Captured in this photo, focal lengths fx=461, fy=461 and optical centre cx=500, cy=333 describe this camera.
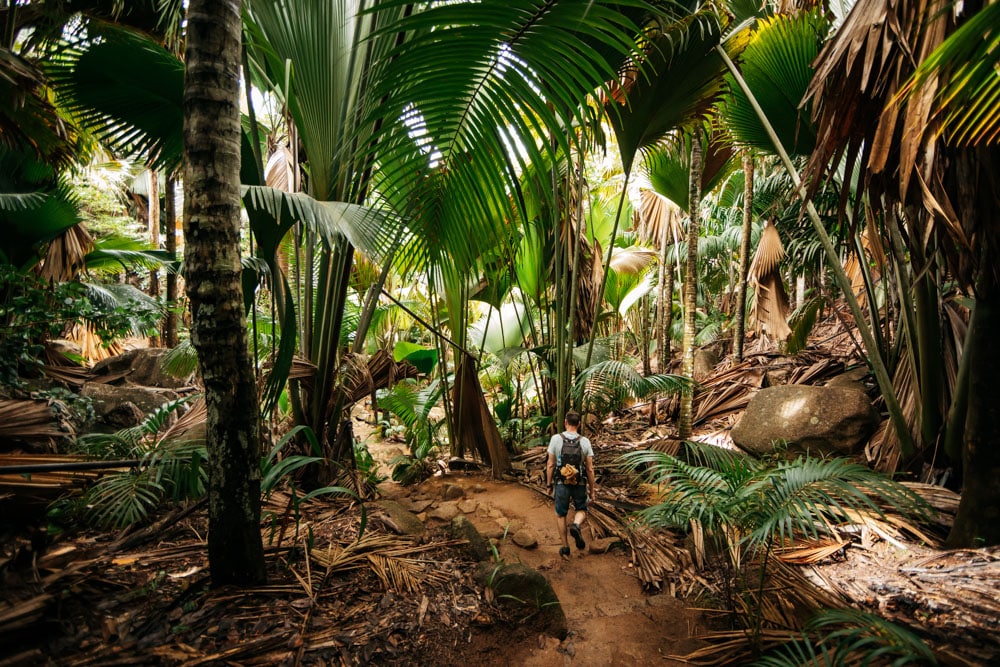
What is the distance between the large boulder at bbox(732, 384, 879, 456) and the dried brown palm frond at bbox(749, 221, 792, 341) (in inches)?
61.0

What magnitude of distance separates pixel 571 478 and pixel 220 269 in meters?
2.45

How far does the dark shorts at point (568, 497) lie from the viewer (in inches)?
127

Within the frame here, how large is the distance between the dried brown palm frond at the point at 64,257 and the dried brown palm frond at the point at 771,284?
344 inches

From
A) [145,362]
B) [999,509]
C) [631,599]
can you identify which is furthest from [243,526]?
[145,362]

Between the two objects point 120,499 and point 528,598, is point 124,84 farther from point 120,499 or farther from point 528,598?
point 528,598

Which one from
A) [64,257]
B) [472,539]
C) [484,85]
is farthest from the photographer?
[64,257]

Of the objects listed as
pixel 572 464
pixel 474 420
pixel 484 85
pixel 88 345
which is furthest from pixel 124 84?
pixel 88 345

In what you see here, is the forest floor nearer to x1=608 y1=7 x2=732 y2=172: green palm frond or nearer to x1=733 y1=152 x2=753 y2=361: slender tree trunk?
x1=608 y1=7 x2=732 y2=172: green palm frond

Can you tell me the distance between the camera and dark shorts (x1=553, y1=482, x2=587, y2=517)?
322 cm

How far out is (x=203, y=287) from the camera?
176 cm

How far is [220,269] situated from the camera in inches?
69.7

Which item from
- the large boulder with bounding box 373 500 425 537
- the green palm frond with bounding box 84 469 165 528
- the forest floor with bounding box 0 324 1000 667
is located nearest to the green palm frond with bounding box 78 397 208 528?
the green palm frond with bounding box 84 469 165 528

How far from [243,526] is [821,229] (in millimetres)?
3594

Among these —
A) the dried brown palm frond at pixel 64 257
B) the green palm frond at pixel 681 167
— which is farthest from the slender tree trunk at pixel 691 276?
the dried brown palm frond at pixel 64 257
